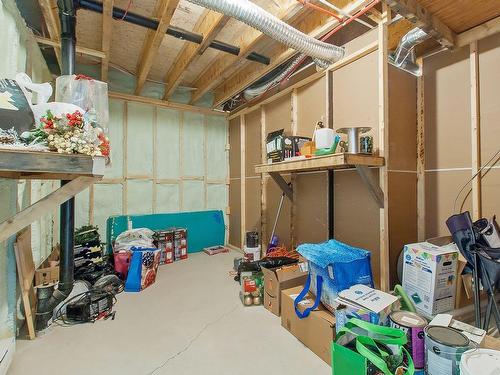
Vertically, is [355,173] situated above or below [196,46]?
below

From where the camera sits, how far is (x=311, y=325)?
1861 millimetres

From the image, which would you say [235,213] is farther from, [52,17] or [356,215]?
[52,17]

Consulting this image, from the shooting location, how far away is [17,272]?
6.59 feet

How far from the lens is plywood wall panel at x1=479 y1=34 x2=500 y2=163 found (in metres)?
2.12

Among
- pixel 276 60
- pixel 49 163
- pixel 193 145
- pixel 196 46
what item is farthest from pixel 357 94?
pixel 193 145

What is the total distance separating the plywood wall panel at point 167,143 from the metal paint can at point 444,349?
4.14 meters

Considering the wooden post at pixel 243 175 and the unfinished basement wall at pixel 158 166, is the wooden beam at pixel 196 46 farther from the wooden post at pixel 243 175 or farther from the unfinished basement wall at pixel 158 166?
the wooden post at pixel 243 175

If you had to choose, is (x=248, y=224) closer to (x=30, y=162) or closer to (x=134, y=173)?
(x=134, y=173)

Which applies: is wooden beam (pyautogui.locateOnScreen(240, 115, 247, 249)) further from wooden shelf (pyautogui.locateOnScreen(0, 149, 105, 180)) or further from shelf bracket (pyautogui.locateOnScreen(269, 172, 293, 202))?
wooden shelf (pyautogui.locateOnScreen(0, 149, 105, 180))

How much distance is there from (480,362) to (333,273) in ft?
2.74

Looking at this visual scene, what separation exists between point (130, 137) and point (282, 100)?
2.53 m

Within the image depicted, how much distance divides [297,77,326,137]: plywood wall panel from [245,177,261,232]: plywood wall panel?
1.26 m

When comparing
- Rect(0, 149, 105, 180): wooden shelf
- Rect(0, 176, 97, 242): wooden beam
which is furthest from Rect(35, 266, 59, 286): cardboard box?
Rect(0, 149, 105, 180): wooden shelf

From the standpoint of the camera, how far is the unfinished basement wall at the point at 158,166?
4.14 meters
